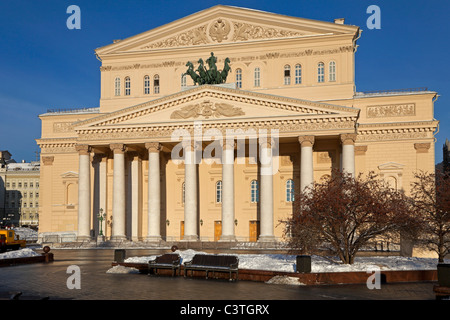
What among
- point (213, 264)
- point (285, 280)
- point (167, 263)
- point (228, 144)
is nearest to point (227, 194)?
point (228, 144)

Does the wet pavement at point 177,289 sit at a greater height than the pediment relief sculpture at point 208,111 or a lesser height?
lesser

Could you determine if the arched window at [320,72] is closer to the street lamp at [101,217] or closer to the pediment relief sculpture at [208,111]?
the pediment relief sculpture at [208,111]

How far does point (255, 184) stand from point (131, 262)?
28915mm

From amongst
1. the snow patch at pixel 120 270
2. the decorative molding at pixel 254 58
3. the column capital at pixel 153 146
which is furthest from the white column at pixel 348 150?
the snow patch at pixel 120 270

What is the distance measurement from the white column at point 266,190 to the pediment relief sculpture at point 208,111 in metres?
3.93

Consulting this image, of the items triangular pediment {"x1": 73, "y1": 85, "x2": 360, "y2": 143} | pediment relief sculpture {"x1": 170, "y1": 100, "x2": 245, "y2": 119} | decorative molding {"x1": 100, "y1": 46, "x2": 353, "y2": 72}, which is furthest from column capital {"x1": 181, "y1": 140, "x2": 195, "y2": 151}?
decorative molding {"x1": 100, "y1": 46, "x2": 353, "y2": 72}

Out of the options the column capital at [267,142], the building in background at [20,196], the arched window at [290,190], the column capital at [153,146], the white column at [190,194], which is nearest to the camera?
the column capital at [267,142]

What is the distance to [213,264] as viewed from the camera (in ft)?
74.5

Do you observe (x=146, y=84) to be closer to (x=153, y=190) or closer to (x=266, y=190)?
(x=153, y=190)

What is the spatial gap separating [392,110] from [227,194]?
1873 centimetres

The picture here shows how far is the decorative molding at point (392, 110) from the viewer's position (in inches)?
→ 2036

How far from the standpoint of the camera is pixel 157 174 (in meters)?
49.8

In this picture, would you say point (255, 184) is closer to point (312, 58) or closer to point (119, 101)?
point (312, 58)
